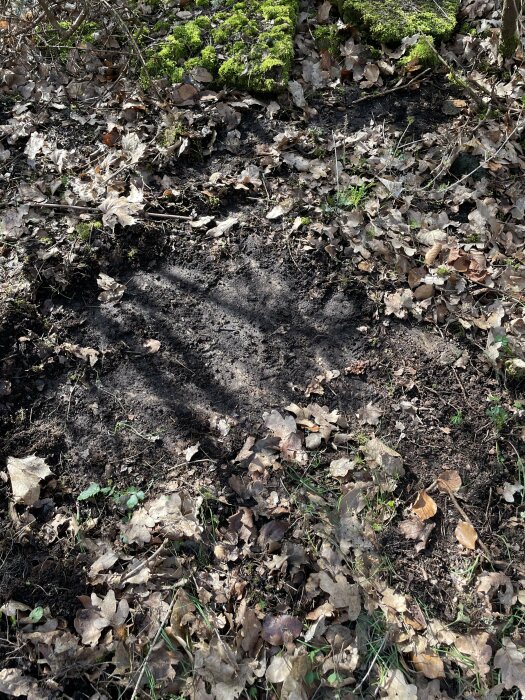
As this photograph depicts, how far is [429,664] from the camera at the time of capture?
2.40 m

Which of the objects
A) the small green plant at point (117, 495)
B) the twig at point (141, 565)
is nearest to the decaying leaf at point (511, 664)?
Answer: the twig at point (141, 565)

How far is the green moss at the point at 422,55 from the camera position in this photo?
4.46 meters

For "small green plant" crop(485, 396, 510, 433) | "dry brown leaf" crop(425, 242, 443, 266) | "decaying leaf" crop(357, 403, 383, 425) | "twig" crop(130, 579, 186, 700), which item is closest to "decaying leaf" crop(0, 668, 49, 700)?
"twig" crop(130, 579, 186, 700)

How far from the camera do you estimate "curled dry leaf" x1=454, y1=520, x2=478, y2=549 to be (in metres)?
2.71

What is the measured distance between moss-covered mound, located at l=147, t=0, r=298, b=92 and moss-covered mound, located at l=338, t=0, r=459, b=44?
558mm

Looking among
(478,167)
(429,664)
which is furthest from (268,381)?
(478,167)

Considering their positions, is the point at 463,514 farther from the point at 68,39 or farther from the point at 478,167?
the point at 68,39

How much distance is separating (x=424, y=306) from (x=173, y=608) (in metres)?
2.18

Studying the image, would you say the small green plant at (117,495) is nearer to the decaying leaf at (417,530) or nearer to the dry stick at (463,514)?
the decaying leaf at (417,530)

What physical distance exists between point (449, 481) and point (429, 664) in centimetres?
85

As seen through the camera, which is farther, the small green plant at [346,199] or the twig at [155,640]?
the small green plant at [346,199]

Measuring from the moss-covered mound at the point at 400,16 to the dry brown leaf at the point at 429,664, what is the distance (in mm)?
4450

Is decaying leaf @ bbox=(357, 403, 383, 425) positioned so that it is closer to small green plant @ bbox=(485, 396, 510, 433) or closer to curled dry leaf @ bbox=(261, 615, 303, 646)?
small green plant @ bbox=(485, 396, 510, 433)

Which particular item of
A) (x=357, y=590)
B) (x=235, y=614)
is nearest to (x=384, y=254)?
(x=357, y=590)
